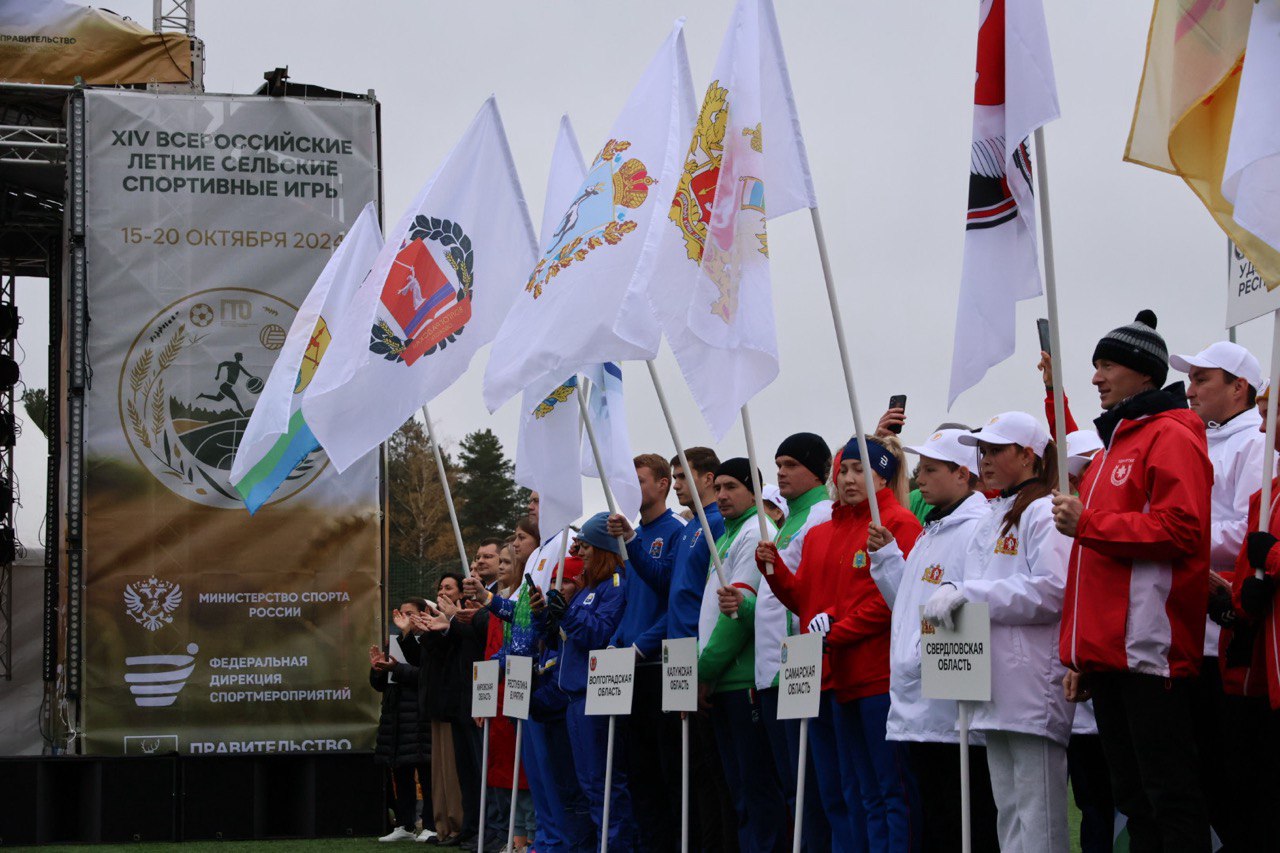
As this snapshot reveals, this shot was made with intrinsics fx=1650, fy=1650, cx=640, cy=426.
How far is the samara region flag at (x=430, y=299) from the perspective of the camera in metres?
8.30

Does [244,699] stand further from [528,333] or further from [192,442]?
[528,333]

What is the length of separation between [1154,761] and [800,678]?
5.53ft

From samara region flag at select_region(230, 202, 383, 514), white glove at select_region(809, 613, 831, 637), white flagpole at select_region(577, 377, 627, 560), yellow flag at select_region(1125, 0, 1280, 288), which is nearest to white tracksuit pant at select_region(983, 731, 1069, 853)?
white glove at select_region(809, 613, 831, 637)

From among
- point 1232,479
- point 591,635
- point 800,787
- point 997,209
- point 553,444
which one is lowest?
point 800,787

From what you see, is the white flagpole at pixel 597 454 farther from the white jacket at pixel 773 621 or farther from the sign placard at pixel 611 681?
the white jacket at pixel 773 621

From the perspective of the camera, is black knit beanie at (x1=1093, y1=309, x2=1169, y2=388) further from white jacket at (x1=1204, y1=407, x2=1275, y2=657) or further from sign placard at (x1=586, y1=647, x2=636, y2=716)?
sign placard at (x1=586, y1=647, x2=636, y2=716)

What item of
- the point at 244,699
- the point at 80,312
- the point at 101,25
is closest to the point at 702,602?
the point at 244,699

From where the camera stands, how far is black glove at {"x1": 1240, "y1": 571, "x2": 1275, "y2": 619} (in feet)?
14.9

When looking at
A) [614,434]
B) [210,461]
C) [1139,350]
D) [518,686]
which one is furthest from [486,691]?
[210,461]

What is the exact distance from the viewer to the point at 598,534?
8.30 meters

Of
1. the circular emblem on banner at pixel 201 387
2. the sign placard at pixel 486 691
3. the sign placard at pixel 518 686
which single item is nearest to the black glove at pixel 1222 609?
the sign placard at pixel 518 686

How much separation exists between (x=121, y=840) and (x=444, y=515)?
35099 millimetres

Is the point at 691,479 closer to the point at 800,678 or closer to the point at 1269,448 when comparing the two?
the point at 800,678

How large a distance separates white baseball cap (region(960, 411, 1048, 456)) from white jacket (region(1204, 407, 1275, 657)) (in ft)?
1.84
